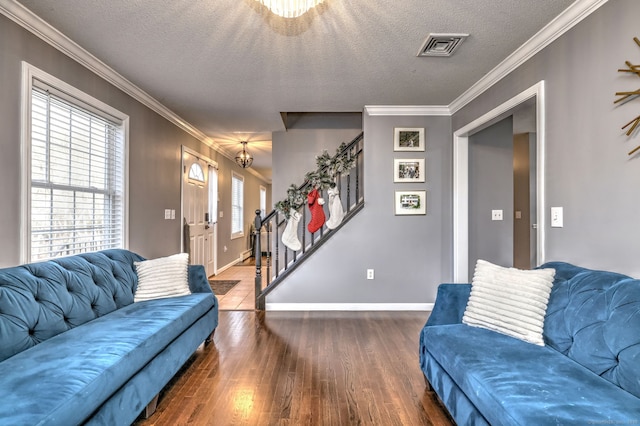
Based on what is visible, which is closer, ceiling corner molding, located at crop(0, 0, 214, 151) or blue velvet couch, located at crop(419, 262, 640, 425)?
blue velvet couch, located at crop(419, 262, 640, 425)

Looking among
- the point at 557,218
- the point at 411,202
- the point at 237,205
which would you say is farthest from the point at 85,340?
the point at 237,205

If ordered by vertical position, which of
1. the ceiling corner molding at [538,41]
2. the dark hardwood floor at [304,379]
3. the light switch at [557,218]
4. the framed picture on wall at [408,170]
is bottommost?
the dark hardwood floor at [304,379]

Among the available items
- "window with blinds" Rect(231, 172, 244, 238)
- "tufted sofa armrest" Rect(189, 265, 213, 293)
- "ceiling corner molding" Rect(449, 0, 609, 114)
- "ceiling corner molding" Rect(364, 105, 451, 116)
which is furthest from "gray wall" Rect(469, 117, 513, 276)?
"window with blinds" Rect(231, 172, 244, 238)

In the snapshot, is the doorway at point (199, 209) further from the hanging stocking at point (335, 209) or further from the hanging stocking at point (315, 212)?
the hanging stocking at point (335, 209)

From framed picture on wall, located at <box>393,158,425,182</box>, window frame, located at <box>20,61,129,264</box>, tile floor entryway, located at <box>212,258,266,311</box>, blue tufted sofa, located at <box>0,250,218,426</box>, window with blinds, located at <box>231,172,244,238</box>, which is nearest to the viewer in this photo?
blue tufted sofa, located at <box>0,250,218,426</box>

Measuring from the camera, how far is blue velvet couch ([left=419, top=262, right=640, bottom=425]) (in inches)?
44.9

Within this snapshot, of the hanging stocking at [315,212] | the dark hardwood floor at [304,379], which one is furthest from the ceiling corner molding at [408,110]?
the dark hardwood floor at [304,379]

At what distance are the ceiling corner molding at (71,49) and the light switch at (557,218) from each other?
3625 mm

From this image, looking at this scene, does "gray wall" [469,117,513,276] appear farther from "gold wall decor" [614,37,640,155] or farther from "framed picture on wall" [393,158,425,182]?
"gold wall decor" [614,37,640,155]

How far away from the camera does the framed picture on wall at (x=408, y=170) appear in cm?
386

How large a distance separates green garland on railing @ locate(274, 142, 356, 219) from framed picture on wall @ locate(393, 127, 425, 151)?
57cm

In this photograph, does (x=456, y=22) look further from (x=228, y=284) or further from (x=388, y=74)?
(x=228, y=284)

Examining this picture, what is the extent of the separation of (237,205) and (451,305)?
6550 mm

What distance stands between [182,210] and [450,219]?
362cm
